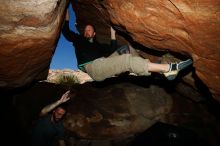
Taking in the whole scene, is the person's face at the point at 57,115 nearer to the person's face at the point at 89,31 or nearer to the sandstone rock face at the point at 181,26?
the person's face at the point at 89,31

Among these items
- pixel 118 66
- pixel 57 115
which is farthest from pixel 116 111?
pixel 118 66

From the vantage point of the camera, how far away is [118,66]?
194 inches

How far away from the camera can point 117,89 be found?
33.0ft

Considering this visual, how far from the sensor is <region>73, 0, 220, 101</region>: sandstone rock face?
397cm

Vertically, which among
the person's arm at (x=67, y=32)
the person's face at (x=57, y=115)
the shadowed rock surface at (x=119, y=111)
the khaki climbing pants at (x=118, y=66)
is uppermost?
the person's arm at (x=67, y=32)

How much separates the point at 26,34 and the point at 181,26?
10.9ft

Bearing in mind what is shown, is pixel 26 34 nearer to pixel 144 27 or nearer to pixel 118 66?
pixel 118 66

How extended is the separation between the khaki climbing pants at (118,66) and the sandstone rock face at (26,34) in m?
1.27

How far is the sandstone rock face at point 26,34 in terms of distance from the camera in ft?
15.3

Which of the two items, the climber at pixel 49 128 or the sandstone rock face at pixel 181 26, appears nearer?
the sandstone rock face at pixel 181 26

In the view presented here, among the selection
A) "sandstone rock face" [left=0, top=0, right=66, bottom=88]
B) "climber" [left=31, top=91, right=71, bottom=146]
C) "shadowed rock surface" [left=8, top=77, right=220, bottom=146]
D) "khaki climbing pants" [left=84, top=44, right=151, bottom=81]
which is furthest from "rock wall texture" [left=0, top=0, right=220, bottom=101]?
"shadowed rock surface" [left=8, top=77, right=220, bottom=146]

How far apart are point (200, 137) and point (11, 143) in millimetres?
6955

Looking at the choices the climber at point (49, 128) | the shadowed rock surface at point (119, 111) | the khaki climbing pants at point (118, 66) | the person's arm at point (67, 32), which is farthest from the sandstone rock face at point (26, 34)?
the shadowed rock surface at point (119, 111)

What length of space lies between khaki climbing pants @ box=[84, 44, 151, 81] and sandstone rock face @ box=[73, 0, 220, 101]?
74cm
